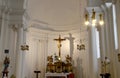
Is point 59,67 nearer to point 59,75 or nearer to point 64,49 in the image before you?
point 59,75

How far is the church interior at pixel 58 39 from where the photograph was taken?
32.5ft

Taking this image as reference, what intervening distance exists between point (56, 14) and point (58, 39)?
2.30m

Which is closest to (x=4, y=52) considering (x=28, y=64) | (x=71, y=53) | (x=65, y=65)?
(x=28, y=64)

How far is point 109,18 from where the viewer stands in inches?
378

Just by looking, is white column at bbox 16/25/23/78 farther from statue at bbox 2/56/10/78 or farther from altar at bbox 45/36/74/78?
altar at bbox 45/36/74/78

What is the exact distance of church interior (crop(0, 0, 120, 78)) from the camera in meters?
9.90

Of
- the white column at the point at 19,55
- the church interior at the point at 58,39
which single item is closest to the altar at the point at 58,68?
the church interior at the point at 58,39

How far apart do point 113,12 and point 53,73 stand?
651 cm

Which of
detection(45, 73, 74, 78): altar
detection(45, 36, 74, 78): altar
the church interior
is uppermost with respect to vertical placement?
the church interior

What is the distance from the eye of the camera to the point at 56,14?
15812 mm

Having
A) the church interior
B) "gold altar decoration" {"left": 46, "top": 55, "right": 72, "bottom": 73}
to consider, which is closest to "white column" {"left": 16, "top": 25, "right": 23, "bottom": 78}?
the church interior

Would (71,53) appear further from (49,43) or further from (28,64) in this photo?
(28,64)

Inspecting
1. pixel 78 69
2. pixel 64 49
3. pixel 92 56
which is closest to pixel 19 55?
pixel 92 56

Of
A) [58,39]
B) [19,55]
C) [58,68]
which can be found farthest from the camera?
[58,39]
